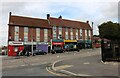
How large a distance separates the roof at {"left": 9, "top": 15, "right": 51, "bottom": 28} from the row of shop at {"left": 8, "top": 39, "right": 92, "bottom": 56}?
5210 mm

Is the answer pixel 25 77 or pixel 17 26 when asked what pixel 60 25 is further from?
pixel 25 77

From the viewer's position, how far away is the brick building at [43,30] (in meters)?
57.2

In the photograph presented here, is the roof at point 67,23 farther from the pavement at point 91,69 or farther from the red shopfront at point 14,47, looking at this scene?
the pavement at point 91,69

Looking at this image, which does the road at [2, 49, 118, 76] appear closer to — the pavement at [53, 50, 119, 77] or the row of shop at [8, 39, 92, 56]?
the pavement at [53, 50, 119, 77]

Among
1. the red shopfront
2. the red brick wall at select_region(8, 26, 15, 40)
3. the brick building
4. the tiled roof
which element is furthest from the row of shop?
the tiled roof

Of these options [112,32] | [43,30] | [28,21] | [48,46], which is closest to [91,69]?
[112,32]

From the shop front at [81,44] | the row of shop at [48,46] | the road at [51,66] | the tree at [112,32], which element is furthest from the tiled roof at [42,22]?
the road at [51,66]

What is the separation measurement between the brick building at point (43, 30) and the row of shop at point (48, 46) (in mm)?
361

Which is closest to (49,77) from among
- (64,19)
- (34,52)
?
(34,52)

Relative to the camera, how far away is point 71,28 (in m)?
70.7

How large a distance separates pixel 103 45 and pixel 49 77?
8.68m

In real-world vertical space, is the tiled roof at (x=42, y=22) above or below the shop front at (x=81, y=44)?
above

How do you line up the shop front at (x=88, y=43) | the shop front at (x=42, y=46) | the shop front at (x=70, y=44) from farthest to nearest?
the shop front at (x=88, y=43) < the shop front at (x=70, y=44) < the shop front at (x=42, y=46)

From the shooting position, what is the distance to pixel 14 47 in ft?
184
